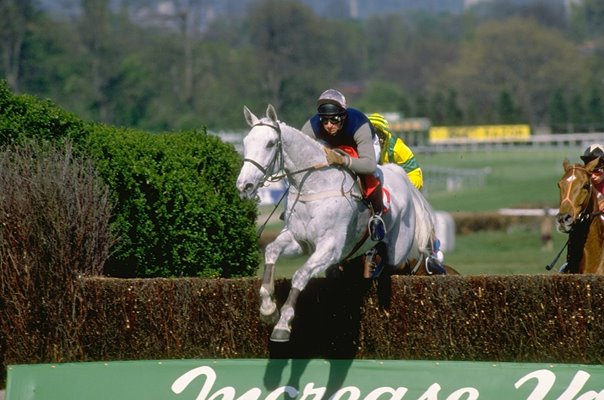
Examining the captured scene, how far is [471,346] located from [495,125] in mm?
65743

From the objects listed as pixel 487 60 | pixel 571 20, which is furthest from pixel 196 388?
pixel 571 20

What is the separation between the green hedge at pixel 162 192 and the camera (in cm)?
1109

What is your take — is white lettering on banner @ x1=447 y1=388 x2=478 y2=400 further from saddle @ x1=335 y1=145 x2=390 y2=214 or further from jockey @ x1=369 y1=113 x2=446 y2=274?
jockey @ x1=369 y1=113 x2=446 y2=274

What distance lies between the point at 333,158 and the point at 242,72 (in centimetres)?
6189

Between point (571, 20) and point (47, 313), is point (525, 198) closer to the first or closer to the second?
point (47, 313)

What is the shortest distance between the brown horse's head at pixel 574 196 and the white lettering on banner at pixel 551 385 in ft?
7.71

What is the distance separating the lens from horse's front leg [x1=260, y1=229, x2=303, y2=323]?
29.6 feet

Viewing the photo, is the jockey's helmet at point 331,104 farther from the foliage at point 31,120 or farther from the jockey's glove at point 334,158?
the foliage at point 31,120

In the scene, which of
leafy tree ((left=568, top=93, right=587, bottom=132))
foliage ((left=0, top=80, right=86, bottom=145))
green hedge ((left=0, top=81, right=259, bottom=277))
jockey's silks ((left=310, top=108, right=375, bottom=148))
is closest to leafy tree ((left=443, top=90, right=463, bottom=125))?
leafy tree ((left=568, top=93, right=587, bottom=132))

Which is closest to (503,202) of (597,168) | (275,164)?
(597,168)

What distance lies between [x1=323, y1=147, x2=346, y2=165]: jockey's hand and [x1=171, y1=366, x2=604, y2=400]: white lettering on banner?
156 cm

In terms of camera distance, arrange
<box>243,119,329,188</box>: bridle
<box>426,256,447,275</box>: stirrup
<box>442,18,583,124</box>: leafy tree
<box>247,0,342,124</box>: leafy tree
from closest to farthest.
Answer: <box>243,119,329,188</box>: bridle
<box>426,256,447,275</box>: stirrup
<box>247,0,342,124</box>: leafy tree
<box>442,18,583,124</box>: leafy tree

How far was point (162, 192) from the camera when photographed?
11953 millimetres

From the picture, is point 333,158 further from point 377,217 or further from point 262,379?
point 262,379
